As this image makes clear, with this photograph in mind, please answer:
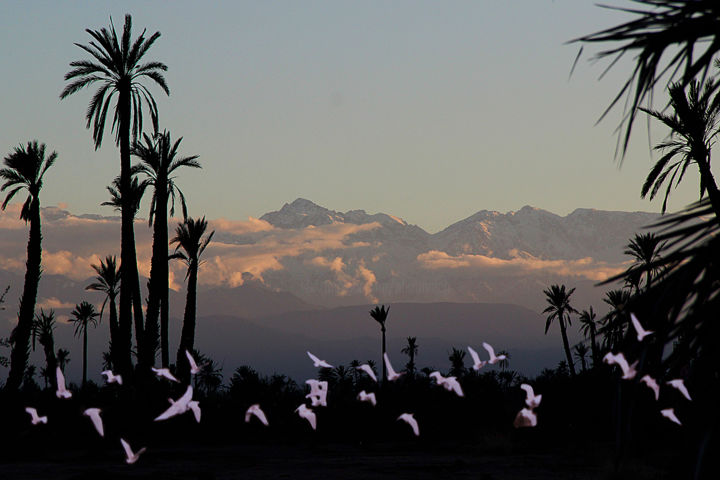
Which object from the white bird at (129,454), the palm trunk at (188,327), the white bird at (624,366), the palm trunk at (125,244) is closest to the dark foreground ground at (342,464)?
the white bird at (129,454)

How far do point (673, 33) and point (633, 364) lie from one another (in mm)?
2145

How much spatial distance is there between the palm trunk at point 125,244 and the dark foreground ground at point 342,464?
13.7 meters

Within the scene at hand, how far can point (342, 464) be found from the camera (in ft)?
49.6

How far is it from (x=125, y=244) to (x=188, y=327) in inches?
253

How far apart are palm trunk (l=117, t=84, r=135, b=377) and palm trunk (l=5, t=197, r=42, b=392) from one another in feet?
12.9

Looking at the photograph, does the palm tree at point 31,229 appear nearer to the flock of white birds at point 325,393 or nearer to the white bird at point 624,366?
the flock of white birds at point 325,393

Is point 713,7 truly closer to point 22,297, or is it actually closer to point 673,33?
point 673,33

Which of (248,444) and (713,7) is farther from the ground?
(713,7)

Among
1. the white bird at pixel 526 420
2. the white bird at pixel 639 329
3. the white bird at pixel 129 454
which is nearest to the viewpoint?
the white bird at pixel 639 329

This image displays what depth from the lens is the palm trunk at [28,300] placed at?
109 ft

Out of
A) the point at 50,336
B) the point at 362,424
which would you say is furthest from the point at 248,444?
the point at 50,336

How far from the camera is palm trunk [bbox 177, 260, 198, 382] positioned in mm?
35581

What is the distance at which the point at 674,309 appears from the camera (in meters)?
5.23

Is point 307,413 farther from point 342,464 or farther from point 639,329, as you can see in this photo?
point 639,329
